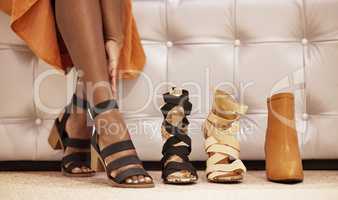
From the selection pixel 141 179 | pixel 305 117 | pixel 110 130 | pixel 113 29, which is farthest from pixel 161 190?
pixel 305 117

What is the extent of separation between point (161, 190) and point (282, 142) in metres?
0.36

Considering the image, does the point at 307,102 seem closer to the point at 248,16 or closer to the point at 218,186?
the point at 248,16

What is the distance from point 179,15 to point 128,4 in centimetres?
17

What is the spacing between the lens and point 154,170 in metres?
1.47

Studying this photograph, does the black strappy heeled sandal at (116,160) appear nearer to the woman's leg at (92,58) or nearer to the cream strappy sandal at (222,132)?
the woman's leg at (92,58)

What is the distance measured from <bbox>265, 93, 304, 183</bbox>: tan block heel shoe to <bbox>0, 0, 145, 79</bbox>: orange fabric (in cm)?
45

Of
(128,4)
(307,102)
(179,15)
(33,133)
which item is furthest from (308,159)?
(33,133)

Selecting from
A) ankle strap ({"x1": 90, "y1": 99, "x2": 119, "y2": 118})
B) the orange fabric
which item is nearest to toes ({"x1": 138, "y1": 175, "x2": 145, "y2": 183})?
ankle strap ({"x1": 90, "y1": 99, "x2": 119, "y2": 118})

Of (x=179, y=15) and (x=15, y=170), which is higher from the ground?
(x=179, y=15)

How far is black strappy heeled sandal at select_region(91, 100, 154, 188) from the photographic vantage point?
109 centimetres

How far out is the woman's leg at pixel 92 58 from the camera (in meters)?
1.16

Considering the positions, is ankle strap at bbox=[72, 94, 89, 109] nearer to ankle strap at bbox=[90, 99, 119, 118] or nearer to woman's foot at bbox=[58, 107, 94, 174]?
woman's foot at bbox=[58, 107, 94, 174]

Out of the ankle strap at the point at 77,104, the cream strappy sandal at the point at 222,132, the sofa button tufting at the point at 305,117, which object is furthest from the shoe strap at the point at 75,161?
the sofa button tufting at the point at 305,117

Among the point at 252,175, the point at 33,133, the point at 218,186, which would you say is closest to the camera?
the point at 218,186
